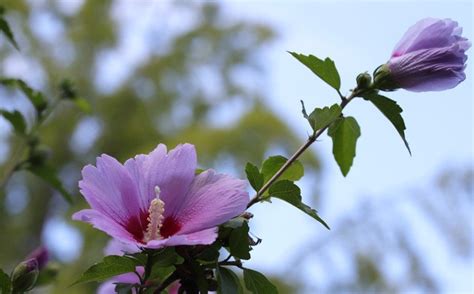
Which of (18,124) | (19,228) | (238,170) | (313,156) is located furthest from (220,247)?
(19,228)

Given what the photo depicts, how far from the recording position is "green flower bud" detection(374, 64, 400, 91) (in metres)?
0.40

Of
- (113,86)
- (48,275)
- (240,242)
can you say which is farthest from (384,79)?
(113,86)

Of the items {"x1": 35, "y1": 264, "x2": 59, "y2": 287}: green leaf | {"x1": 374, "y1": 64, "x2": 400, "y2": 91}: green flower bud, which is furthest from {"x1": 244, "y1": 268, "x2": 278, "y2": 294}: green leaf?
{"x1": 35, "y1": 264, "x2": 59, "y2": 287}: green leaf

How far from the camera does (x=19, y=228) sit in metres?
4.44

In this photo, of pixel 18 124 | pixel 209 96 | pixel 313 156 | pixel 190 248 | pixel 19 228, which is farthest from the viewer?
pixel 209 96

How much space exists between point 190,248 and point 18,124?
42cm

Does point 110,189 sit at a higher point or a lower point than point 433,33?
lower

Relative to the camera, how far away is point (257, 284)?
0.38m

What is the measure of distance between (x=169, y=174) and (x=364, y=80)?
0.40 feet

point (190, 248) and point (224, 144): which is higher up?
point (224, 144)

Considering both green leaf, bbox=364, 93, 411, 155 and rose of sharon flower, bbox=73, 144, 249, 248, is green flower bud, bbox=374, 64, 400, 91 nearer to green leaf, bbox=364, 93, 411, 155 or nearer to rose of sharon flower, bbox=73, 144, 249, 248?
green leaf, bbox=364, 93, 411, 155

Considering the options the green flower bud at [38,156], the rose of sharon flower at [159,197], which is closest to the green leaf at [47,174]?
the green flower bud at [38,156]

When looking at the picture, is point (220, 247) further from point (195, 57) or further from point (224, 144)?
point (195, 57)

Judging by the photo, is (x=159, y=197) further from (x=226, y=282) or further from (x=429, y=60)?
(x=429, y=60)
